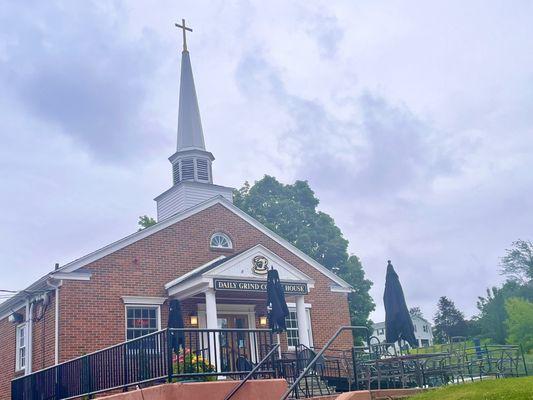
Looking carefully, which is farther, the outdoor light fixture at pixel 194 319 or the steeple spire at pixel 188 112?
the steeple spire at pixel 188 112

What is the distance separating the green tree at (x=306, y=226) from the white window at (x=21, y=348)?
60.6ft

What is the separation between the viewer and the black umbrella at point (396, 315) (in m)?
12.9

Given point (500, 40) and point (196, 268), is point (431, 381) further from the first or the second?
point (500, 40)

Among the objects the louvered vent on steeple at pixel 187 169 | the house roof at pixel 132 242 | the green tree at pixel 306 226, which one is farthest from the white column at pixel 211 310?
the green tree at pixel 306 226

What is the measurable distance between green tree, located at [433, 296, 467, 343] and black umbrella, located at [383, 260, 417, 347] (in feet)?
157

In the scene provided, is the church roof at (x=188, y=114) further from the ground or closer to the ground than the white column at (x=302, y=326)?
further from the ground

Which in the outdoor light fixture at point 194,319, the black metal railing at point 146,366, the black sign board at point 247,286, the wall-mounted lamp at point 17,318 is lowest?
the black metal railing at point 146,366

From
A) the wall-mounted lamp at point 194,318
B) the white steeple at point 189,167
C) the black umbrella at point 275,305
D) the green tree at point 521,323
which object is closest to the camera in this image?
the black umbrella at point 275,305

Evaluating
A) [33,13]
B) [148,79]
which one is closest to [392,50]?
[148,79]

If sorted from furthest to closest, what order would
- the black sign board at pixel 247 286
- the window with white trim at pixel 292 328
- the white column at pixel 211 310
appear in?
the window with white trim at pixel 292 328
the black sign board at pixel 247 286
the white column at pixel 211 310

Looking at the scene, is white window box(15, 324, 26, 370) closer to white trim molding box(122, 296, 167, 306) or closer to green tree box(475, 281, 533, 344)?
white trim molding box(122, 296, 167, 306)

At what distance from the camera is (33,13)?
1584 centimetres

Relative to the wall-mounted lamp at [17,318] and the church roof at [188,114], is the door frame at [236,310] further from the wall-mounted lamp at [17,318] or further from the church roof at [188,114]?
the church roof at [188,114]

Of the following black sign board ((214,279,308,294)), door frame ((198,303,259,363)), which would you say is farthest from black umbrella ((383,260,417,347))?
door frame ((198,303,259,363))
